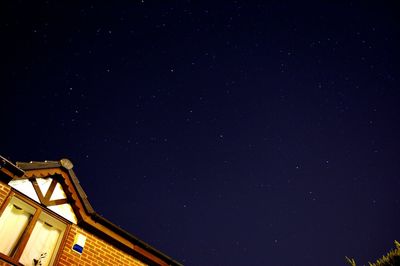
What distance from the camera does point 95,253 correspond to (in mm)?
8820

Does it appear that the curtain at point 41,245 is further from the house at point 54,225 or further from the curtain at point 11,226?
the curtain at point 11,226

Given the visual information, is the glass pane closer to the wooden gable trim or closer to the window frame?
the window frame

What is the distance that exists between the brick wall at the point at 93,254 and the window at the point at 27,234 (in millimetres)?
270

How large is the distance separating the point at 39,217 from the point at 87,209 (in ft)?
4.39

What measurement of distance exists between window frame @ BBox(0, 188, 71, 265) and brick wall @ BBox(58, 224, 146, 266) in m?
0.12

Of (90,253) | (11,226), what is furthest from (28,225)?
(90,253)

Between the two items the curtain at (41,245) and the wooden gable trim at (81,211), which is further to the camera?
the wooden gable trim at (81,211)

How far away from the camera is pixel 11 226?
7547 mm

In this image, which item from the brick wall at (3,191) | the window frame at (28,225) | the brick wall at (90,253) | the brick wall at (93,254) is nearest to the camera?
the window frame at (28,225)

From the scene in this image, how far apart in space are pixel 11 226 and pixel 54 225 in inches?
43.3

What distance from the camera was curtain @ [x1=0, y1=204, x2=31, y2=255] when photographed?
7.32 m

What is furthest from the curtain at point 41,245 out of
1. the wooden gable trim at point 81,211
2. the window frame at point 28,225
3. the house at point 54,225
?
the wooden gable trim at point 81,211

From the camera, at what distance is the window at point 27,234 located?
24.1 feet

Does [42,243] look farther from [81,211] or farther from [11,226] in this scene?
[81,211]
